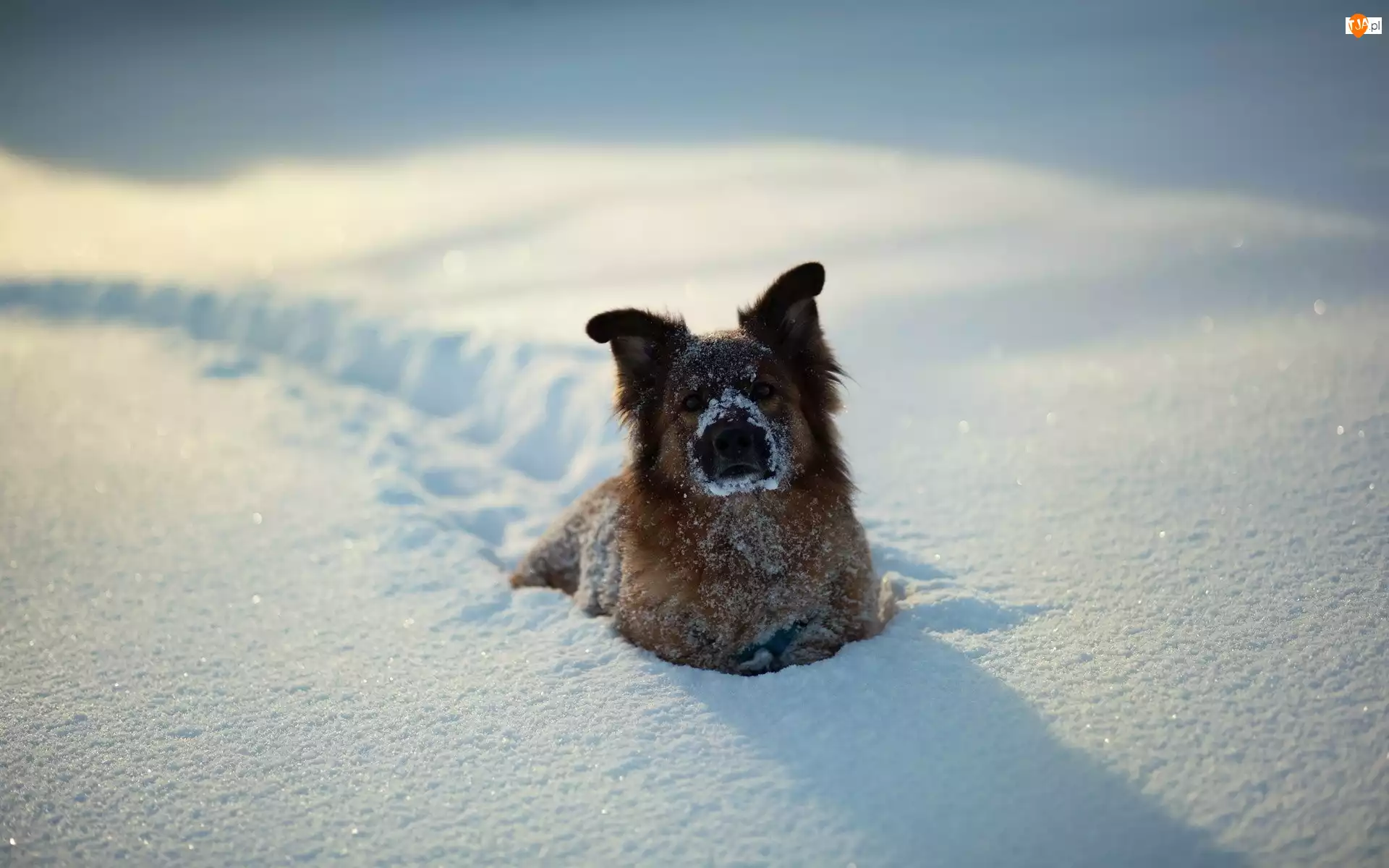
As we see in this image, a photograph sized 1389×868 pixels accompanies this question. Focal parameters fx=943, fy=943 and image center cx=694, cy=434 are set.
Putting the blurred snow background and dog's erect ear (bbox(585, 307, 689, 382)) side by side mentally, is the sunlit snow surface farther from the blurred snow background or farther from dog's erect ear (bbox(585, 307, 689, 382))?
dog's erect ear (bbox(585, 307, 689, 382))

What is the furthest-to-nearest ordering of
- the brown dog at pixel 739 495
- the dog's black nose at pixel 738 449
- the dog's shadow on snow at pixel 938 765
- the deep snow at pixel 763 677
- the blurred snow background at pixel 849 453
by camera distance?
the brown dog at pixel 739 495 → the dog's black nose at pixel 738 449 → the blurred snow background at pixel 849 453 → the deep snow at pixel 763 677 → the dog's shadow on snow at pixel 938 765

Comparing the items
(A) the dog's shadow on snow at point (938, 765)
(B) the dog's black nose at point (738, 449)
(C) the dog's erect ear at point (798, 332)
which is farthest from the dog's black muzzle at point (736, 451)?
(A) the dog's shadow on snow at point (938, 765)

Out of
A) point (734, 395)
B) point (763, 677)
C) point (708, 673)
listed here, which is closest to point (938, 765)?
point (763, 677)

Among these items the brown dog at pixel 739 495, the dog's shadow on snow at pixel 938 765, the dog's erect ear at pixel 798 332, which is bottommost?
the dog's shadow on snow at pixel 938 765

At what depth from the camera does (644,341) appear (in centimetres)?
455

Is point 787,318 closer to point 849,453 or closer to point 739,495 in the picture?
point 739,495

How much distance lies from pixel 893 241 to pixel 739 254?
1.52 m

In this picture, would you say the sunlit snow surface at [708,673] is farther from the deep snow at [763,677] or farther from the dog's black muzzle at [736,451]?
the dog's black muzzle at [736,451]

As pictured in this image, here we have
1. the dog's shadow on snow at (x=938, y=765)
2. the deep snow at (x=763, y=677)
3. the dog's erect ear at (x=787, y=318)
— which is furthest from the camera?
the dog's erect ear at (x=787, y=318)

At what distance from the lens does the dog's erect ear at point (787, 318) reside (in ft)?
14.5

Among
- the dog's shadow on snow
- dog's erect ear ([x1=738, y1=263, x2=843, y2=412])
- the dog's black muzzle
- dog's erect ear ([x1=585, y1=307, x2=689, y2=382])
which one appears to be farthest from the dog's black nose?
the dog's shadow on snow

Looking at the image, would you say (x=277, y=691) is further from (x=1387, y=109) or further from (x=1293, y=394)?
(x=1387, y=109)

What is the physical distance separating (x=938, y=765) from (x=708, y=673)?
1.09 meters

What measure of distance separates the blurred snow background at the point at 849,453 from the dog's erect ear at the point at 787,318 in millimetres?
1290
